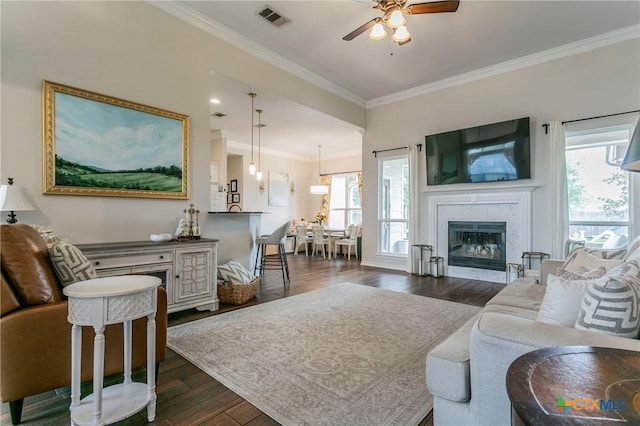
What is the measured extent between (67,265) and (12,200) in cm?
108

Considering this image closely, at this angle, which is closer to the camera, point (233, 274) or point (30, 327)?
point (30, 327)

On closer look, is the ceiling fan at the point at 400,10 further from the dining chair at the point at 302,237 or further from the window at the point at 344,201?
the window at the point at 344,201

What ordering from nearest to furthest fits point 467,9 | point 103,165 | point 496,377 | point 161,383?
point 496,377 < point 161,383 < point 103,165 < point 467,9

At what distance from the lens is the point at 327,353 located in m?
2.39

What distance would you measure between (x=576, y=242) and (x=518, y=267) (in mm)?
812

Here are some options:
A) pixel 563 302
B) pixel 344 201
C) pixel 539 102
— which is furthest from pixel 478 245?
pixel 344 201

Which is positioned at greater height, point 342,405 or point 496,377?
point 496,377

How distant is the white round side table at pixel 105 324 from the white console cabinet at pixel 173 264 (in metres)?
1.21

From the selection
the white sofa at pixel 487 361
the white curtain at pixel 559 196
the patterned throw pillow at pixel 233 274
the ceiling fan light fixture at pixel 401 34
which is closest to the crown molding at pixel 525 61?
the white curtain at pixel 559 196

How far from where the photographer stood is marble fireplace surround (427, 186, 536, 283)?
4680 millimetres

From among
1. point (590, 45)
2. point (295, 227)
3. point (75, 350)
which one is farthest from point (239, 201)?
point (590, 45)

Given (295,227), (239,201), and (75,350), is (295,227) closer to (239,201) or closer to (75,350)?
(239,201)

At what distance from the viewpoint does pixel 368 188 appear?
6539mm

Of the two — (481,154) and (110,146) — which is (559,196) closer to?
(481,154)
